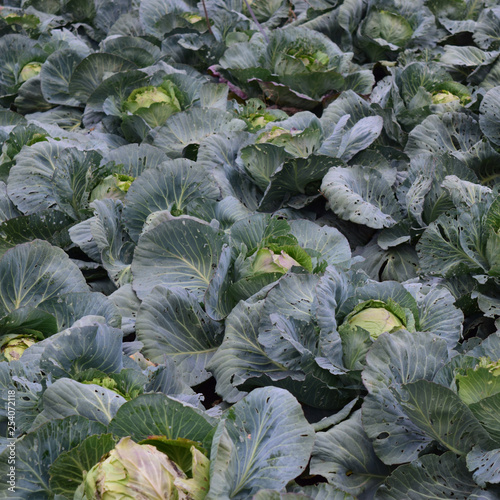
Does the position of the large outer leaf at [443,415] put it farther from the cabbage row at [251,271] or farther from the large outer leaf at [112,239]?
the large outer leaf at [112,239]

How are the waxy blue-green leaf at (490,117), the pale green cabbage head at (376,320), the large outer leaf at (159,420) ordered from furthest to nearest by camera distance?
the waxy blue-green leaf at (490,117), the pale green cabbage head at (376,320), the large outer leaf at (159,420)

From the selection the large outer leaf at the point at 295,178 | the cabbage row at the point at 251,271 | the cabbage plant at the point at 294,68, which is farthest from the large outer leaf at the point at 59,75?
the large outer leaf at the point at 295,178

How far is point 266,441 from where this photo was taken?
175 centimetres

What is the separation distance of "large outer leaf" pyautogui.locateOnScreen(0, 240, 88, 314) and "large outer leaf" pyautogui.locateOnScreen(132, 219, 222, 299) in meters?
0.26

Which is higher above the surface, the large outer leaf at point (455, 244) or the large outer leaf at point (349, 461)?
the large outer leaf at point (455, 244)

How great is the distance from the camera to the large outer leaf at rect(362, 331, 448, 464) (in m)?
1.88

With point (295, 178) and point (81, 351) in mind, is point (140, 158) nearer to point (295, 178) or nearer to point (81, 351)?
point (295, 178)

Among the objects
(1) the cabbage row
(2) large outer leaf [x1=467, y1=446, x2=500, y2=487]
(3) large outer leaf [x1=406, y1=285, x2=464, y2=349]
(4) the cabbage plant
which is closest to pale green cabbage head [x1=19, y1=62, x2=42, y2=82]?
(1) the cabbage row

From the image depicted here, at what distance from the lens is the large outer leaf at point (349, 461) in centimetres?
→ 189

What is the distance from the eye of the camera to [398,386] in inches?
71.7

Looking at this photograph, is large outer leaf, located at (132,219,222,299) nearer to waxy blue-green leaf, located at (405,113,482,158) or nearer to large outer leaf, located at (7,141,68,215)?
large outer leaf, located at (7,141,68,215)

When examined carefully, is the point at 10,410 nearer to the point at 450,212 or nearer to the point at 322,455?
the point at 322,455

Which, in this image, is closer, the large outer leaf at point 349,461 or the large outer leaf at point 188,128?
the large outer leaf at point 349,461

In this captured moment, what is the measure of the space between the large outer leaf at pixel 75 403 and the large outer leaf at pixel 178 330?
1.87 feet
